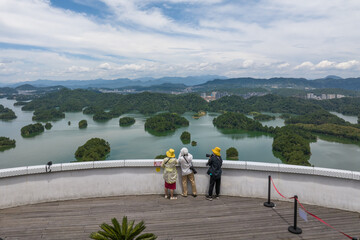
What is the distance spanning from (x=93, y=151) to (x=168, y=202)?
39606 millimetres

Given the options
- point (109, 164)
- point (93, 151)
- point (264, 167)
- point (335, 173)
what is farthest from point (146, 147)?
point (335, 173)

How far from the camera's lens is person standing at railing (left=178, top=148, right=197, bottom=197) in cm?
662

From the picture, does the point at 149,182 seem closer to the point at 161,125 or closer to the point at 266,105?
the point at 161,125

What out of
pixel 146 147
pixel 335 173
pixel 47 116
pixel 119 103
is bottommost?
pixel 146 147

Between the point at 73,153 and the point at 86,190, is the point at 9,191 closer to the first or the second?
the point at 86,190

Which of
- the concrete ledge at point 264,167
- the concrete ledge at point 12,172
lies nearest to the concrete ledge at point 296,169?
the concrete ledge at point 264,167

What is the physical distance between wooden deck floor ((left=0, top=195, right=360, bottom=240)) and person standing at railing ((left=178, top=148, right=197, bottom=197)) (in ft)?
1.02

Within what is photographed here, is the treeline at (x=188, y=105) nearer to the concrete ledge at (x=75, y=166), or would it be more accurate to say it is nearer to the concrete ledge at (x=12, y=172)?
the concrete ledge at (x=75, y=166)

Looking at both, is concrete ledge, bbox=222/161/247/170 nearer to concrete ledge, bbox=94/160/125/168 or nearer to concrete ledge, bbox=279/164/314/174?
concrete ledge, bbox=279/164/314/174

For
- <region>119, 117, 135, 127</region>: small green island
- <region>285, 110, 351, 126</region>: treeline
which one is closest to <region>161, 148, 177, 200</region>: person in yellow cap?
<region>119, 117, 135, 127</region>: small green island

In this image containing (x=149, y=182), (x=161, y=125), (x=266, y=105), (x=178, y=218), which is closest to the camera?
(x=178, y=218)

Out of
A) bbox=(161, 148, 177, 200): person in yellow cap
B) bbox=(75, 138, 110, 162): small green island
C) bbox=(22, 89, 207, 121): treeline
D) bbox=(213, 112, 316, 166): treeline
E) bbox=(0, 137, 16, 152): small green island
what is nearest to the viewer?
bbox=(161, 148, 177, 200): person in yellow cap

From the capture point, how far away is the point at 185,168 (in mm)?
6719

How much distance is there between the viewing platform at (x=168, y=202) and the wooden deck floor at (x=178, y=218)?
21 millimetres
